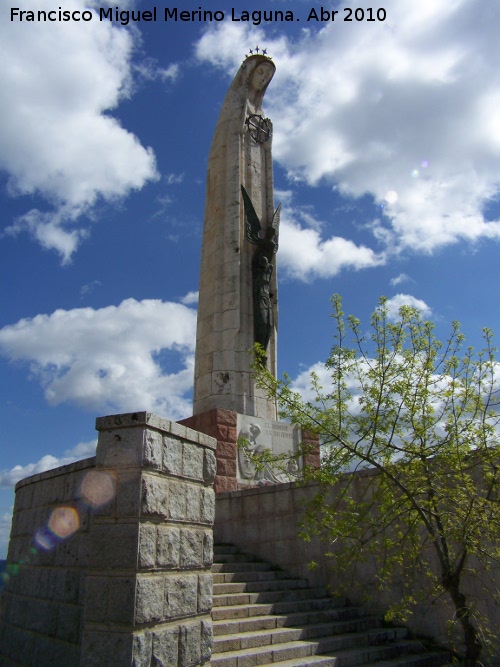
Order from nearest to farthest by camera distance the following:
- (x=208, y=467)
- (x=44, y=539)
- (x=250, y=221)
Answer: (x=208, y=467) → (x=44, y=539) → (x=250, y=221)

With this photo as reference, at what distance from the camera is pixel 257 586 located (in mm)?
6859

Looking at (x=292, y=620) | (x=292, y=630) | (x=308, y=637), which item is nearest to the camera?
(x=292, y=630)

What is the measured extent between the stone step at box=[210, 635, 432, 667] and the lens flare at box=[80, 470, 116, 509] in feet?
6.46

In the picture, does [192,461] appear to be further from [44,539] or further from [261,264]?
[261,264]

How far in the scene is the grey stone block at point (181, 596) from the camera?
12.3ft

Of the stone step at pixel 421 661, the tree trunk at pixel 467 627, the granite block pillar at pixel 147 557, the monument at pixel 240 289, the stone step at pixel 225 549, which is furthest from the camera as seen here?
the monument at pixel 240 289

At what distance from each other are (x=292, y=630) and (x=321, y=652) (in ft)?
1.18

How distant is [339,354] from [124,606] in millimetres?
2996

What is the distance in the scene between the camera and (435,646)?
6.09m

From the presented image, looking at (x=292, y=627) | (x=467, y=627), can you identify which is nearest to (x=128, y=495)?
(x=292, y=627)

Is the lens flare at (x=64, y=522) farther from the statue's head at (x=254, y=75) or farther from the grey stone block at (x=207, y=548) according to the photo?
the statue's head at (x=254, y=75)

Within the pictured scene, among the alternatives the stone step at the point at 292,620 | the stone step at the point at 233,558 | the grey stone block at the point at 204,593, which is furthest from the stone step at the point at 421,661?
the stone step at the point at 233,558

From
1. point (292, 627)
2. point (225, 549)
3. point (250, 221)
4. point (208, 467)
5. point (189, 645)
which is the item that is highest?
point (250, 221)

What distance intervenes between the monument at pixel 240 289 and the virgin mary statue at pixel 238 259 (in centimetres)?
2
